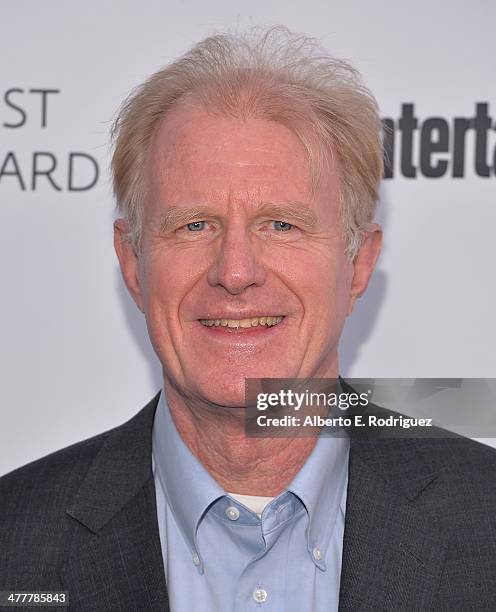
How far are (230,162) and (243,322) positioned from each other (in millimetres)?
387

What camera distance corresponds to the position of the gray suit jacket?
229 centimetres

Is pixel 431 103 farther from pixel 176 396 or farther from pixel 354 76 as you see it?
pixel 176 396

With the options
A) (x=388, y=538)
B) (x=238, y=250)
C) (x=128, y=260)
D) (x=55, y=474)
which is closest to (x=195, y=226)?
(x=238, y=250)

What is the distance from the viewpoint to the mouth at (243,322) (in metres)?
2.34

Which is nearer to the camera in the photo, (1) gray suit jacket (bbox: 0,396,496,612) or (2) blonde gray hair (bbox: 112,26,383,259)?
(1) gray suit jacket (bbox: 0,396,496,612)

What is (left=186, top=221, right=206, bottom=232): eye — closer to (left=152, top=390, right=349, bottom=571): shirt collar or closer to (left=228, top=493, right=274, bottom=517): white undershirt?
(left=152, top=390, right=349, bottom=571): shirt collar

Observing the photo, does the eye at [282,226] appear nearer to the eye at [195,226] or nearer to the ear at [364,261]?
the eye at [195,226]

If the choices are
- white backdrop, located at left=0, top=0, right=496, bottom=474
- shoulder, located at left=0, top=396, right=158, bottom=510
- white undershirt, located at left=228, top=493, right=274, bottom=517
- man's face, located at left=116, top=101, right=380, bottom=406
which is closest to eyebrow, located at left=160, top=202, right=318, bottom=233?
man's face, located at left=116, top=101, right=380, bottom=406

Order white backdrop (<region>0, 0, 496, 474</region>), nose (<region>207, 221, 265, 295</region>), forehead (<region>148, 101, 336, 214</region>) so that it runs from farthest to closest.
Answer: white backdrop (<region>0, 0, 496, 474</region>) < forehead (<region>148, 101, 336, 214</region>) < nose (<region>207, 221, 265, 295</region>)

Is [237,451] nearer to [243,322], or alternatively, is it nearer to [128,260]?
[243,322]

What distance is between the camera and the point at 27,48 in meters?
3.21

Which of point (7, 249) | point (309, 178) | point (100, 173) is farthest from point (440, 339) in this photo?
point (7, 249)

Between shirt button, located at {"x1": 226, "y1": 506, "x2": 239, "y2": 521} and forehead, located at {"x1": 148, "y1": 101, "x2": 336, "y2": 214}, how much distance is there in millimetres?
753

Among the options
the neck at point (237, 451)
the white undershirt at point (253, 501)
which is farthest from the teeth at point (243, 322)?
the white undershirt at point (253, 501)
